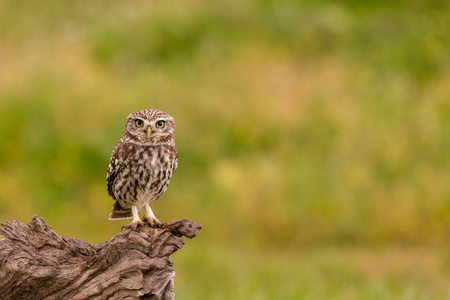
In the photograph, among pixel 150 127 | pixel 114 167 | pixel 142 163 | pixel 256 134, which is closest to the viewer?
pixel 150 127

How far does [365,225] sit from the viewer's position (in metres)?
12.2

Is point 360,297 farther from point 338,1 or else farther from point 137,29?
point 338,1

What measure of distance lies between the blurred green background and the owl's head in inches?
174

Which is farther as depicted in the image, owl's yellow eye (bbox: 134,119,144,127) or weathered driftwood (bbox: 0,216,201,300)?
owl's yellow eye (bbox: 134,119,144,127)

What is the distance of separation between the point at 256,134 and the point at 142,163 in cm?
844

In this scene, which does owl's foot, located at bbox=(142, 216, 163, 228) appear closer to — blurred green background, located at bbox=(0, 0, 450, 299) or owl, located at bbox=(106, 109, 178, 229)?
owl, located at bbox=(106, 109, 178, 229)

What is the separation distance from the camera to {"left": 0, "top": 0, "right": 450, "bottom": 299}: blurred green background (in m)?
11.8

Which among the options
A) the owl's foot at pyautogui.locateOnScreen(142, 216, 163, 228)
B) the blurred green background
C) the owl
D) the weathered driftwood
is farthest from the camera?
the blurred green background

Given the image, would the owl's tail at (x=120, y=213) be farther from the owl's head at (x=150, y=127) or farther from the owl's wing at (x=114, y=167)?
the owl's head at (x=150, y=127)

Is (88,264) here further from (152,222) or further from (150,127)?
(150,127)

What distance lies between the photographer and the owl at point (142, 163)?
505 cm

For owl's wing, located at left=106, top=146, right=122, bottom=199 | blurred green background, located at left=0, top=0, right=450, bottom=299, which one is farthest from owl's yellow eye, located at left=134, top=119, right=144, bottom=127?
blurred green background, located at left=0, top=0, right=450, bottom=299

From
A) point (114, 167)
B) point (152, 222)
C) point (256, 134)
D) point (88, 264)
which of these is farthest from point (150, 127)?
point (256, 134)

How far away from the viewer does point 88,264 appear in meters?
4.99
